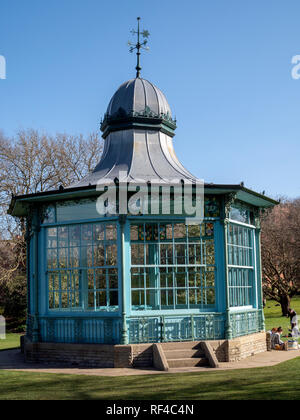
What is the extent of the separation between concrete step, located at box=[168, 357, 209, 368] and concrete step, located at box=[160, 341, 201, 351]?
0.36 meters

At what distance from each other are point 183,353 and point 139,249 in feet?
14.3

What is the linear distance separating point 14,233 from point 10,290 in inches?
126

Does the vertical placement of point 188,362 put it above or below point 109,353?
below

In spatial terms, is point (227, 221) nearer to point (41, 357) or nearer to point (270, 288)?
point (41, 357)

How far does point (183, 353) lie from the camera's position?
11664mm

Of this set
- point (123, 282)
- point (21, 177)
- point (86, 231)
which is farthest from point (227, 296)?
point (21, 177)

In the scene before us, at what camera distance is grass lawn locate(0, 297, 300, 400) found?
8.19 metres

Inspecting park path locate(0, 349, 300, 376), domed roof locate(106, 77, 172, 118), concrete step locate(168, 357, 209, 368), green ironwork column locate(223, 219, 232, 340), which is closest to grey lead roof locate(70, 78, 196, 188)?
domed roof locate(106, 77, 172, 118)

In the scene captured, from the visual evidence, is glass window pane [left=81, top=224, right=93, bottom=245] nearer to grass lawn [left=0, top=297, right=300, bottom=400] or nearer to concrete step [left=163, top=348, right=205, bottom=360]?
concrete step [left=163, top=348, right=205, bottom=360]

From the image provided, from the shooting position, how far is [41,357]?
498 inches

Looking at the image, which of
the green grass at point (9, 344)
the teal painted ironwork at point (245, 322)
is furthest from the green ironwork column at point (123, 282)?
the green grass at point (9, 344)

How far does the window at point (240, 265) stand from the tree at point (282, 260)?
15.8 meters

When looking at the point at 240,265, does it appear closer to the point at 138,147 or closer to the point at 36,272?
the point at 138,147
